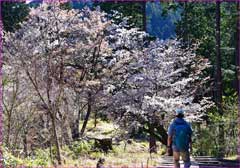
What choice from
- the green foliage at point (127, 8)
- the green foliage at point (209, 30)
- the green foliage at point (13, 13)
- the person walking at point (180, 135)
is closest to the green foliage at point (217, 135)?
the person walking at point (180, 135)

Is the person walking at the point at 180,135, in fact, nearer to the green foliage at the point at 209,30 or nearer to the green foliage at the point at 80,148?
the green foliage at the point at 80,148

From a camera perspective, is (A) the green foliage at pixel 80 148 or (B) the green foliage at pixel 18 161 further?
(A) the green foliage at pixel 80 148

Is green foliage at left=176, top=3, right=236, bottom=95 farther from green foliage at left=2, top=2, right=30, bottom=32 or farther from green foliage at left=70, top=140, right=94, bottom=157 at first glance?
green foliage at left=70, top=140, right=94, bottom=157

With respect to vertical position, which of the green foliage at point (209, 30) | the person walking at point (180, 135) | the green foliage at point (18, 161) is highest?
the green foliage at point (209, 30)

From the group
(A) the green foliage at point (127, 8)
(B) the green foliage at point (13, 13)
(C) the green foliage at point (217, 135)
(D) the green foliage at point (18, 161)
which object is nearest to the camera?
(D) the green foliage at point (18, 161)

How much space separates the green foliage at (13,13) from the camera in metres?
27.9

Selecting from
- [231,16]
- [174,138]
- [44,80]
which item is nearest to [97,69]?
[44,80]

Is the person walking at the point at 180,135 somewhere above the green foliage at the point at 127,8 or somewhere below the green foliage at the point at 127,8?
below

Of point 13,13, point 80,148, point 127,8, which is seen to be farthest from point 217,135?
point 13,13

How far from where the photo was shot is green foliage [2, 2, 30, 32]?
27.9 meters

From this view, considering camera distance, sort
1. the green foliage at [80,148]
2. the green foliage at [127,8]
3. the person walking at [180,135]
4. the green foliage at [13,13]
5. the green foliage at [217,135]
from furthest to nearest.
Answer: the green foliage at [127,8] < the green foliage at [13,13] < the green foliage at [217,135] < the green foliage at [80,148] < the person walking at [180,135]

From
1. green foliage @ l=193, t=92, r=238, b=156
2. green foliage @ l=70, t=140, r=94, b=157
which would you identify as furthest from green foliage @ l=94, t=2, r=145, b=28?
green foliage @ l=70, t=140, r=94, b=157

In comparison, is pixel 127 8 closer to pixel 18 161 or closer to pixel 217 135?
pixel 217 135

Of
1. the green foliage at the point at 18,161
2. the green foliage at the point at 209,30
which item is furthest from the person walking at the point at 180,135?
the green foliage at the point at 209,30
